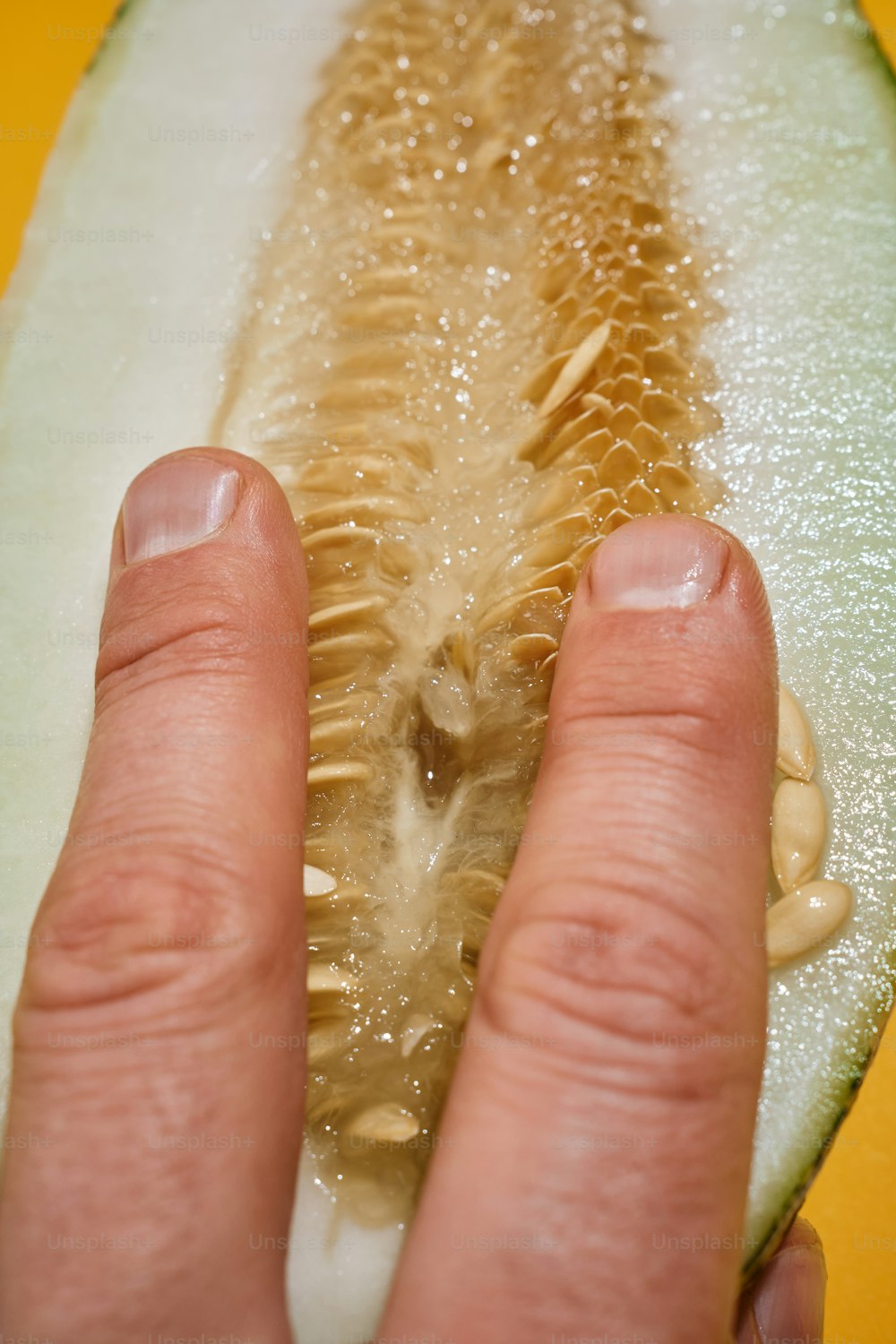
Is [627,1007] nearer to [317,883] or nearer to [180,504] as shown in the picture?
[317,883]

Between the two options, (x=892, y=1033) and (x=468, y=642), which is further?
(x=892, y=1033)

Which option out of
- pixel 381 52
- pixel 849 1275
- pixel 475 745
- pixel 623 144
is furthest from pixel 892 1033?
pixel 381 52

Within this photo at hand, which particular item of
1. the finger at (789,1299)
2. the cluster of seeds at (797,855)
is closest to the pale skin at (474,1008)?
the cluster of seeds at (797,855)

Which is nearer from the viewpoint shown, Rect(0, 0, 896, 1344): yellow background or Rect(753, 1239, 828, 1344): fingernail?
Rect(753, 1239, 828, 1344): fingernail

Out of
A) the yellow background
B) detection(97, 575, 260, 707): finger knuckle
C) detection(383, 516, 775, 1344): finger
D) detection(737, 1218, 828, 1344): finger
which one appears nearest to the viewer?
detection(383, 516, 775, 1344): finger

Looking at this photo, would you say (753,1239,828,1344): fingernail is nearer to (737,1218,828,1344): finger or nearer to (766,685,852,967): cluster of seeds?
(737,1218,828,1344): finger

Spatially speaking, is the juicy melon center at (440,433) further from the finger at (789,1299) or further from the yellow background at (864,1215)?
the yellow background at (864,1215)

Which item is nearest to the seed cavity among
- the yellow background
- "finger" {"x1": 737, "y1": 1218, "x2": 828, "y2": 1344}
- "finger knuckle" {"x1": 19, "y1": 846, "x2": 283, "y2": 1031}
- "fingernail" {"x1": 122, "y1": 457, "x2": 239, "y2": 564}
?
"finger knuckle" {"x1": 19, "y1": 846, "x2": 283, "y2": 1031}

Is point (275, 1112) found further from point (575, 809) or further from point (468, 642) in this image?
point (468, 642)
